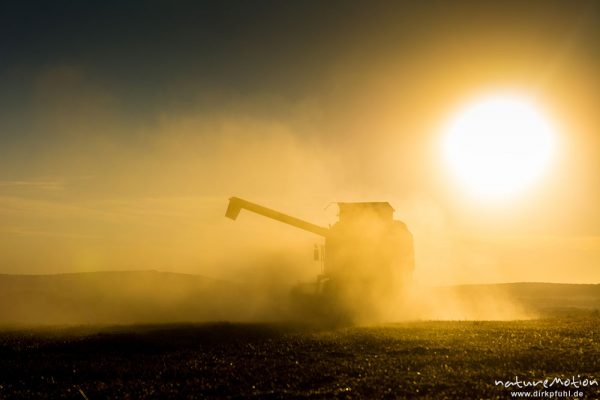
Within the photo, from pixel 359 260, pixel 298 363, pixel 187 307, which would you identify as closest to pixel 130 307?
pixel 187 307

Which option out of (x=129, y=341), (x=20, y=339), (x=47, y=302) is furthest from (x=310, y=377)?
(x=47, y=302)

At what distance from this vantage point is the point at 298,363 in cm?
2083

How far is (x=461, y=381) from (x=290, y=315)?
108 feet

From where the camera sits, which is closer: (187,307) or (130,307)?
(187,307)

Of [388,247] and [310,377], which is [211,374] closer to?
[310,377]

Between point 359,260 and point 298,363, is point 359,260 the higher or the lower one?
the higher one

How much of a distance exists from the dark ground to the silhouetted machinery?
52.5 feet

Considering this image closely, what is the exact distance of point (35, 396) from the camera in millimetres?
16328

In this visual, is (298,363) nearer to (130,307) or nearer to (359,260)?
(359,260)

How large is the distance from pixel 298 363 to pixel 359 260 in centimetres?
2843

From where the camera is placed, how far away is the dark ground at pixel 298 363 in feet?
54.1

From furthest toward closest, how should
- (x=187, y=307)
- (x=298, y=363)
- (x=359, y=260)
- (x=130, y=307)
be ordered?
1. (x=130, y=307)
2. (x=187, y=307)
3. (x=359, y=260)
4. (x=298, y=363)

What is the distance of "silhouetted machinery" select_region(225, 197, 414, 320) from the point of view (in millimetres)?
47562

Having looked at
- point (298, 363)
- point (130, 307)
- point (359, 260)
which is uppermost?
point (359, 260)
